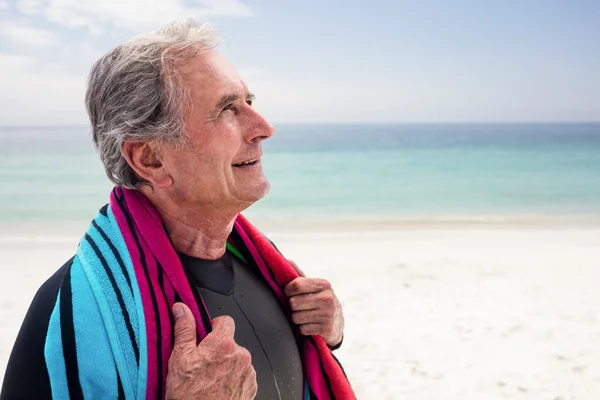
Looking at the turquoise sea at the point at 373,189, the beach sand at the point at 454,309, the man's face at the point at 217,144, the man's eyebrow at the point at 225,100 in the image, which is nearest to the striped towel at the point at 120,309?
the man's face at the point at 217,144

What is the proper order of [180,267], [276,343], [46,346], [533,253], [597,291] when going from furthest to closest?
[533,253], [597,291], [276,343], [180,267], [46,346]

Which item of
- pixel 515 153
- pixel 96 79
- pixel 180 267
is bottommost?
pixel 515 153

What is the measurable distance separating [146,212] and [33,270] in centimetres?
661

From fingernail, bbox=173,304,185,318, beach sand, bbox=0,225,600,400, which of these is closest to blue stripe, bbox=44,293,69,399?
fingernail, bbox=173,304,185,318

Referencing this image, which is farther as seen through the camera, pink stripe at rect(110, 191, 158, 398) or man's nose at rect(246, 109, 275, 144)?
man's nose at rect(246, 109, 275, 144)

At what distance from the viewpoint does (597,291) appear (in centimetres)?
588

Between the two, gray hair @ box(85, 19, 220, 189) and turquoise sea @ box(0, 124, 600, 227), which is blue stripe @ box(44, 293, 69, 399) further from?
turquoise sea @ box(0, 124, 600, 227)

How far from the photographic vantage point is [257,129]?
132 cm

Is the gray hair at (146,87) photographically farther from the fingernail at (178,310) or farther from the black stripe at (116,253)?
the fingernail at (178,310)

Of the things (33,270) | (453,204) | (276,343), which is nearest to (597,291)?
(276,343)

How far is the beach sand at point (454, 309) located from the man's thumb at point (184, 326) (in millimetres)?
2905

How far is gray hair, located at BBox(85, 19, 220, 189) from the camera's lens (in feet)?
3.95

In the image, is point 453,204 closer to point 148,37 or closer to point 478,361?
point 478,361

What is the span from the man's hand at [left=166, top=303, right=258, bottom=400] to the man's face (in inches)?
10.7
